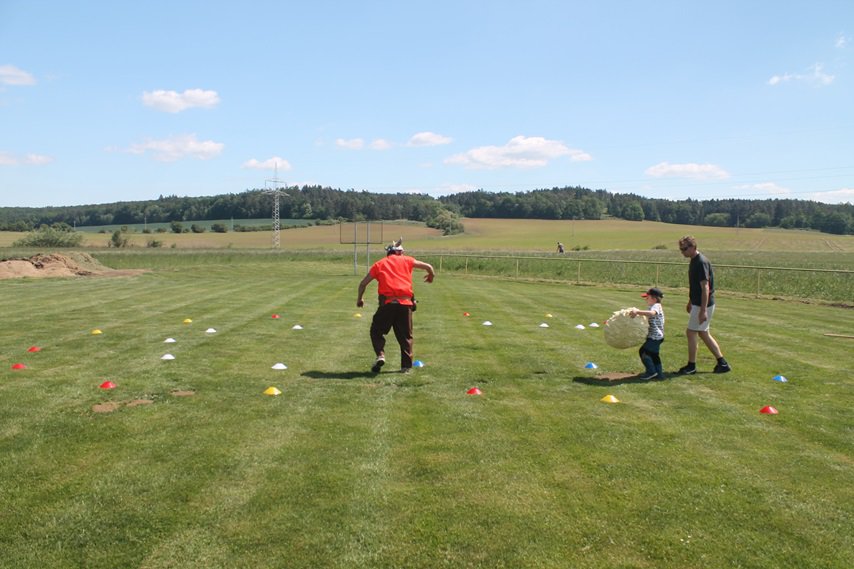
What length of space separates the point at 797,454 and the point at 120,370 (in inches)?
343

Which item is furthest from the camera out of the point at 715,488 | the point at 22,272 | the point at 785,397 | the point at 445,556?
the point at 22,272

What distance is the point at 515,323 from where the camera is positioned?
1584 centimetres

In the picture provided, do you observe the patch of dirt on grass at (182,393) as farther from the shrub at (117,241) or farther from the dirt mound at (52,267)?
the shrub at (117,241)

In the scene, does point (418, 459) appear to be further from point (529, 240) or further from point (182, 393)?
point (529, 240)

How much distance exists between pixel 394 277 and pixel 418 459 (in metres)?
3.89

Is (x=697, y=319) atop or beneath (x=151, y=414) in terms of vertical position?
atop

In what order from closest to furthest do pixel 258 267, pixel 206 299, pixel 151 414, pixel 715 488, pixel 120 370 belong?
pixel 715 488, pixel 151 414, pixel 120 370, pixel 206 299, pixel 258 267

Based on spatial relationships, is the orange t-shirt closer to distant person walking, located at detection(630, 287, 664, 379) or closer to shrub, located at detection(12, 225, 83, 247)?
distant person walking, located at detection(630, 287, 664, 379)

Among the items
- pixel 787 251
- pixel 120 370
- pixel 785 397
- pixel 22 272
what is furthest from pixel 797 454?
pixel 787 251

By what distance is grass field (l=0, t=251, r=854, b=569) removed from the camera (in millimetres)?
4176

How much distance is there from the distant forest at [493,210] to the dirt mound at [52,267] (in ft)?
239

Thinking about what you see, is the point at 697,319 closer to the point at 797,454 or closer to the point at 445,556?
the point at 797,454

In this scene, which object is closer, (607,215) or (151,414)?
(151,414)

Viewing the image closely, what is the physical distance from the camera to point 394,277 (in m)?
9.23
